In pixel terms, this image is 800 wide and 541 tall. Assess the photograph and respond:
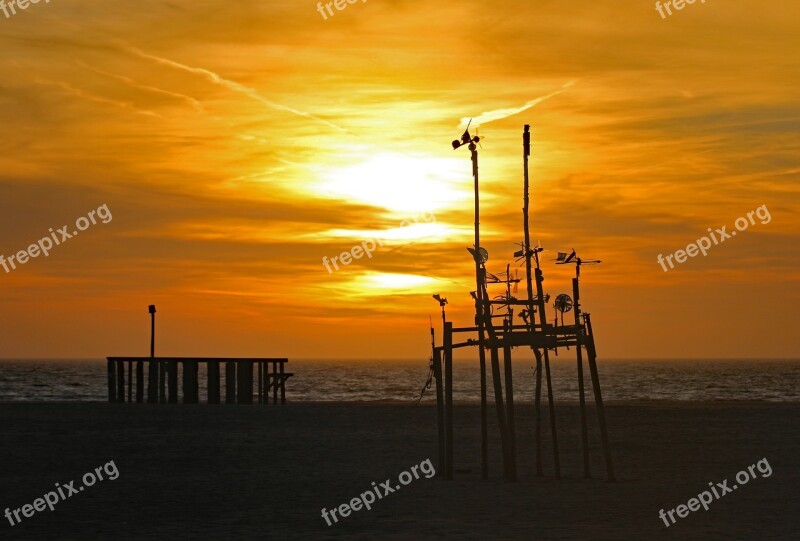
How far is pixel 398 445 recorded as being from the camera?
28.1 meters

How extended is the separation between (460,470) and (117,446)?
10085mm

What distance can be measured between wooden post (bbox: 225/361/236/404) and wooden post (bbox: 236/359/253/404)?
0.36 metres

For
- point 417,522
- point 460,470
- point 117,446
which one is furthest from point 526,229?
point 117,446

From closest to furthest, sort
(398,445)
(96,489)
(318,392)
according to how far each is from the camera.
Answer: (96,489) → (398,445) → (318,392)

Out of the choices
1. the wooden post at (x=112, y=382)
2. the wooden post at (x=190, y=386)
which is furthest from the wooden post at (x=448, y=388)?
the wooden post at (x=112, y=382)

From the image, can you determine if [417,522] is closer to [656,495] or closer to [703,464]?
[656,495]

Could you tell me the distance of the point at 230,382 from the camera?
50.4 meters

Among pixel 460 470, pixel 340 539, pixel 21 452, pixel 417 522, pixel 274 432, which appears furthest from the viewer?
pixel 274 432

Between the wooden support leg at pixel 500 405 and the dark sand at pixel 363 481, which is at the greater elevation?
the wooden support leg at pixel 500 405

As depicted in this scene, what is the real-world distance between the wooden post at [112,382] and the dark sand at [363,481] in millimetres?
13827

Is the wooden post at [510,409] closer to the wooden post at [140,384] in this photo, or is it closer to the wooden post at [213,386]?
the wooden post at [213,386]

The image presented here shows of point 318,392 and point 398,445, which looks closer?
point 398,445

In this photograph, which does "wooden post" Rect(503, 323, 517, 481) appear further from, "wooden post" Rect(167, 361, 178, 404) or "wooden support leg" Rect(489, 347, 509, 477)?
"wooden post" Rect(167, 361, 178, 404)

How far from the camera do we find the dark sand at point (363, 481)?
15.5m
